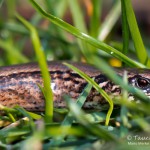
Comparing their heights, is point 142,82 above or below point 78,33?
below

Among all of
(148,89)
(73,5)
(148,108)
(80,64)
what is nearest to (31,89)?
(80,64)

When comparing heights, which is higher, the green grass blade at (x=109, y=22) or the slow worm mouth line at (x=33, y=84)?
the green grass blade at (x=109, y=22)

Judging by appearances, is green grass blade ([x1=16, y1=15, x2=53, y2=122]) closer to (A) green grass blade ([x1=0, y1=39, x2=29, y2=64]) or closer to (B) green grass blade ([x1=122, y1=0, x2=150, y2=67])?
(B) green grass blade ([x1=122, y1=0, x2=150, y2=67])

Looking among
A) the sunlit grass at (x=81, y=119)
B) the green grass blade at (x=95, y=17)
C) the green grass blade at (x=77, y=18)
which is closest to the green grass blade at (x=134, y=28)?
the sunlit grass at (x=81, y=119)

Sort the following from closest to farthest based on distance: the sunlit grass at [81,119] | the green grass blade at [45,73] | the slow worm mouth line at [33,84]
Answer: the sunlit grass at [81,119] → the green grass blade at [45,73] → the slow worm mouth line at [33,84]

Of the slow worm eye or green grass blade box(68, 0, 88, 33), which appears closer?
the slow worm eye

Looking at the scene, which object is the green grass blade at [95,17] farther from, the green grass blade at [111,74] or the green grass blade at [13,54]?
the green grass blade at [111,74]

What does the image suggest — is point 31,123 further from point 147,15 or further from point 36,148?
point 147,15

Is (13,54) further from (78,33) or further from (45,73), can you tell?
(45,73)

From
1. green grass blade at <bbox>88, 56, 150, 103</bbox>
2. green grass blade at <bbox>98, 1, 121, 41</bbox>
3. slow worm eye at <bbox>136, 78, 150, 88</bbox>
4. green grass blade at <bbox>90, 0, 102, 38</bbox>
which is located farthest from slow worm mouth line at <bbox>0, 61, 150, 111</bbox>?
green grass blade at <bbox>98, 1, 121, 41</bbox>

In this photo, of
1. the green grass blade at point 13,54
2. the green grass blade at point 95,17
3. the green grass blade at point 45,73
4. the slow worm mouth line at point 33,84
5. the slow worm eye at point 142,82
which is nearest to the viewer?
the green grass blade at point 45,73

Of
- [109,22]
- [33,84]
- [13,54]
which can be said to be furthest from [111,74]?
[109,22]
